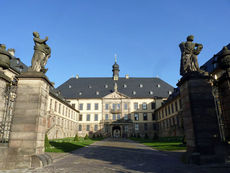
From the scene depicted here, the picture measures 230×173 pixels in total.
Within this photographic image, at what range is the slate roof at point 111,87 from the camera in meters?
54.8

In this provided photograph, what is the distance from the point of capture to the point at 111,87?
5775cm

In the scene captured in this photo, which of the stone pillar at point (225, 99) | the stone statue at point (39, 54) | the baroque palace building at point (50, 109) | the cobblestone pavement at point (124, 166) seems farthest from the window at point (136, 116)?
the stone statue at point (39, 54)

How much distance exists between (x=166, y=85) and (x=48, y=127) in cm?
4092

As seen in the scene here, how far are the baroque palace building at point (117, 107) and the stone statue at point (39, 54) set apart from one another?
43.9m

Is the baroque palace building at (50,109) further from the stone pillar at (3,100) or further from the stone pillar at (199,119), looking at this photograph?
the stone pillar at (199,119)

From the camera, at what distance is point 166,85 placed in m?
58.6

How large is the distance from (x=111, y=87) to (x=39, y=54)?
1933 inches

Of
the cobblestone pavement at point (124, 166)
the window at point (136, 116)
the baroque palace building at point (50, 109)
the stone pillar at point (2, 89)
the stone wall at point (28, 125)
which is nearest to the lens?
the cobblestone pavement at point (124, 166)

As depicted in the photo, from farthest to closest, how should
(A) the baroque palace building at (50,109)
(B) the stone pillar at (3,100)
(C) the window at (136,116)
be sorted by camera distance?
Result: (C) the window at (136,116) → (A) the baroque palace building at (50,109) → (B) the stone pillar at (3,100)

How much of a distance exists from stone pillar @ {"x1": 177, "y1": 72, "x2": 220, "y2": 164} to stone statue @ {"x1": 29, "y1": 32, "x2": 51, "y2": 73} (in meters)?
7.38

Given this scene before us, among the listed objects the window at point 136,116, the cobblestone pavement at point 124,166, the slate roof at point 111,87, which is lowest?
the cobblestone pavement at point 124,166

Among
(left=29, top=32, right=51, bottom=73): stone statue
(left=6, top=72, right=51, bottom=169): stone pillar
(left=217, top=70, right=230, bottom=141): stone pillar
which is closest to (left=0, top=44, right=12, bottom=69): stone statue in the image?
(left=6, top=72, right=51, bottom=169): stone pillar

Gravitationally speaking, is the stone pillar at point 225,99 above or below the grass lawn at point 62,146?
above

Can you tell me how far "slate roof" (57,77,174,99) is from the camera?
180ft
